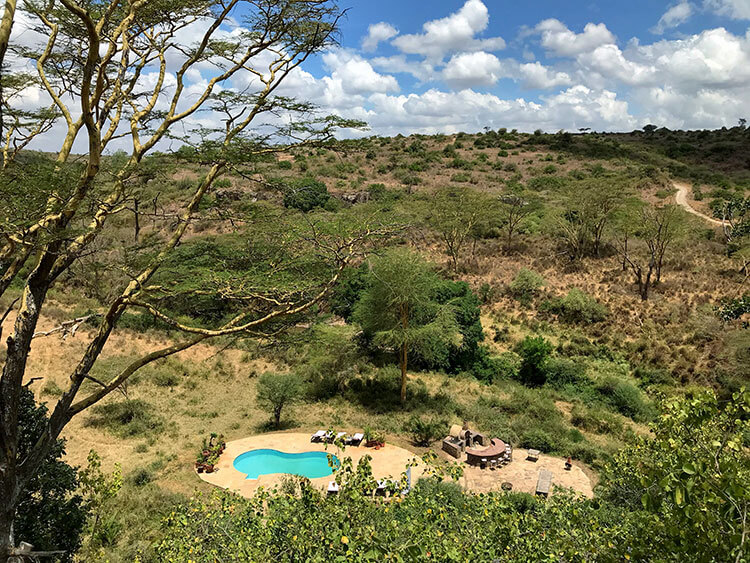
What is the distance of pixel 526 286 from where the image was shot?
82.7 feet

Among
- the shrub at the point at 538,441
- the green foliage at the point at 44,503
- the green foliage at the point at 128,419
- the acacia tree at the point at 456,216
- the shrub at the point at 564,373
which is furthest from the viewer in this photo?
the acacia tree at the point at 456,216

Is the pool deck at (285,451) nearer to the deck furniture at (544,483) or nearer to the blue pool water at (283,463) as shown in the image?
the blue pool water at (283,463)

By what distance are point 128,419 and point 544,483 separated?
1297cm

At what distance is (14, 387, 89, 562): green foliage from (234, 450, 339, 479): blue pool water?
6.34 meters

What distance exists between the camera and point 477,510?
4570 mm

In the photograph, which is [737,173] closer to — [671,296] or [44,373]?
[671,296]

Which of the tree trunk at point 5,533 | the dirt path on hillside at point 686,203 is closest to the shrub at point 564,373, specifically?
the tree trunk at point 5,533

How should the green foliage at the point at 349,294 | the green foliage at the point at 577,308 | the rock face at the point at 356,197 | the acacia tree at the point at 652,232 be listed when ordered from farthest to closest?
the rock face at the point at 356,197 < the acacia tree at the point at 652,232 < the green foliage at the point at 577,308 < the green foliage at the point at 349,294

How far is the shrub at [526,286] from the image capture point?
25.1 metres

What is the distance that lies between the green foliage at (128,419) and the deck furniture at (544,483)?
11382mm

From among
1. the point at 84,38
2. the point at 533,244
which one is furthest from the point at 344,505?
the point at 533,244

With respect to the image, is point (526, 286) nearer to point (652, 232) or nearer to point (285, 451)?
point (652, 232)

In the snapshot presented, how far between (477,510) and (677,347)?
1869cm

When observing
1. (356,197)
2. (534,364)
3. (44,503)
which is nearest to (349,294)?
(534,364)
